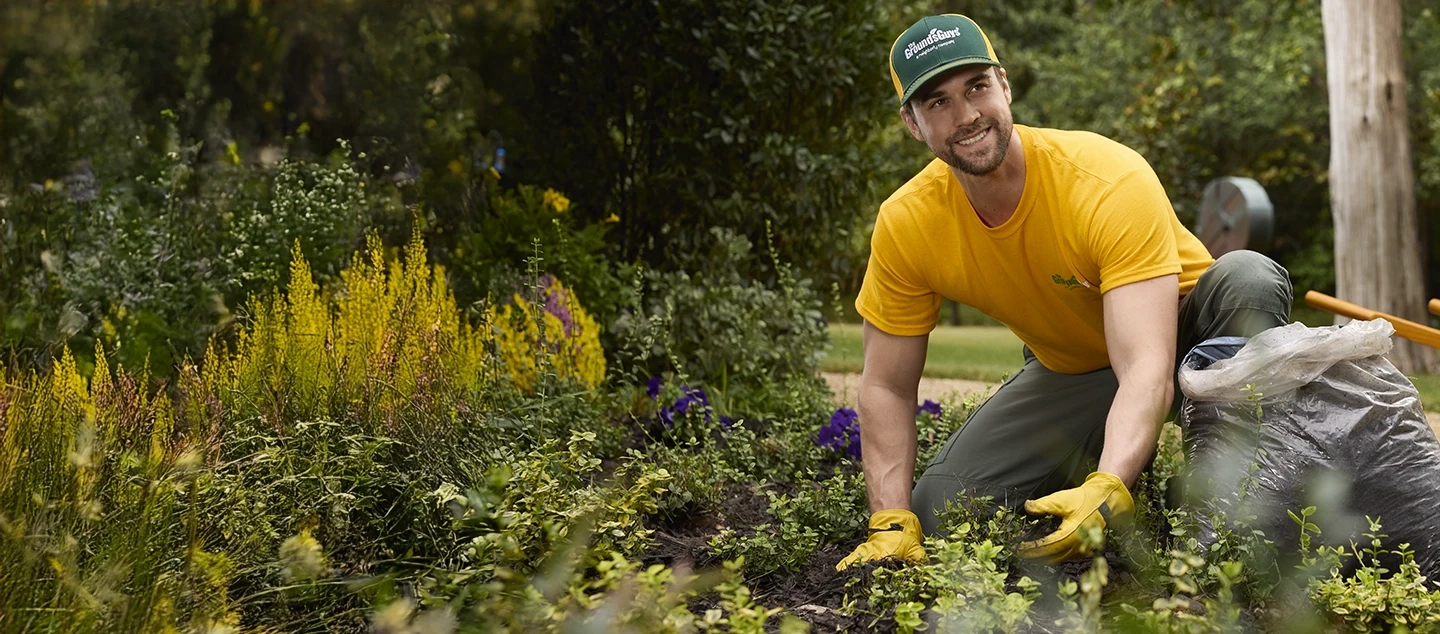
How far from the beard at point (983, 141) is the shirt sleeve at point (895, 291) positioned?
311mm

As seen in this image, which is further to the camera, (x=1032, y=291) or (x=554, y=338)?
(x=554, y=338)

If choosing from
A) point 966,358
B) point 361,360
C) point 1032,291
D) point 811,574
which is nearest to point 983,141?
point 1032,291

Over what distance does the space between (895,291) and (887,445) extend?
1.26ft

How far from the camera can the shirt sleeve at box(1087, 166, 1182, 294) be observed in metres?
2.72

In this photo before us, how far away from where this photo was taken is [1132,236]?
274 centimetres

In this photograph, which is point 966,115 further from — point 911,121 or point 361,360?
point 361,360

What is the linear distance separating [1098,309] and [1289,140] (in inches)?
659

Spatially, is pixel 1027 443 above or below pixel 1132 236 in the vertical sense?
below

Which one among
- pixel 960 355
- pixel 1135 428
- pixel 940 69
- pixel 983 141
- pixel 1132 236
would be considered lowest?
pixel 960 355

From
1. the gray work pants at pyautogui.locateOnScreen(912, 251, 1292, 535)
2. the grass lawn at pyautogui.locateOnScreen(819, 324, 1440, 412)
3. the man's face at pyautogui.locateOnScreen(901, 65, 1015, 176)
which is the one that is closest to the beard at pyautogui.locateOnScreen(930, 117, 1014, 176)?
the man's face at pyautogui.locateOnScreen(901, 65, 1015, 176)

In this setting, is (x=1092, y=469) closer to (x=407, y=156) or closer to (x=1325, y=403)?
(x=1325, y=403)

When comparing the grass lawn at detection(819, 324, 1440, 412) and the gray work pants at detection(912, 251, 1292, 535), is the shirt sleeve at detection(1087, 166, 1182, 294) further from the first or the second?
the grass lawn at detection(819, 324, 1440, 412)

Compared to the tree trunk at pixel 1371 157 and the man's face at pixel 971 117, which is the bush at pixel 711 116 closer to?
the man's face at pixel 971 117

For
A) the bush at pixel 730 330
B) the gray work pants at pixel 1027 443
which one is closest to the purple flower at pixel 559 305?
the bush at pixel 730 330
